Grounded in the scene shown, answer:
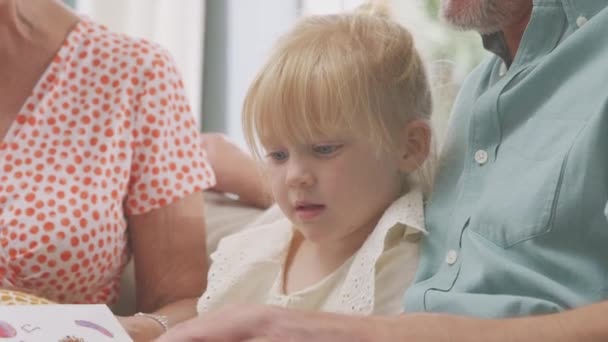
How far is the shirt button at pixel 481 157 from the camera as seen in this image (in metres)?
1.11

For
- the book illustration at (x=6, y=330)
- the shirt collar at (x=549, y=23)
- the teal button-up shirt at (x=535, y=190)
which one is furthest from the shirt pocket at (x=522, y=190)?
the book illustration at (x=6, y=330)

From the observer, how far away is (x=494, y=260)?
103 centimetres

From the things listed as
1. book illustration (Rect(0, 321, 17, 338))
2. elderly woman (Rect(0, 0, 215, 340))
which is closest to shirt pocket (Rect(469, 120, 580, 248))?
book illustration (Rect(0, 321, 17, 338))

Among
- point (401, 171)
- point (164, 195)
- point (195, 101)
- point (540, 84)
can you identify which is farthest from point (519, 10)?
point (195, 101)

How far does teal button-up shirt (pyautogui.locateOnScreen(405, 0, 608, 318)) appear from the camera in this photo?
37.7 inches

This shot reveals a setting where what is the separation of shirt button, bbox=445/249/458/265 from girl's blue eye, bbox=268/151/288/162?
0.29 metres

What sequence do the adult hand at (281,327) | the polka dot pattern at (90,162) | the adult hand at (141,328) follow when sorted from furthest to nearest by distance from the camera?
the polka dot pattern at (90,162)
the adult hand at (141,328)
the adult hand at (281,327)

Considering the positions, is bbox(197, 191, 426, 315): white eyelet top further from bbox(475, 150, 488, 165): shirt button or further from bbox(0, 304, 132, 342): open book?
bbox(0, 304, 132, 342): open book

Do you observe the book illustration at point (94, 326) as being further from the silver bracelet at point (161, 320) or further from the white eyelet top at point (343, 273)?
the silver bracelet at point (161, 320)

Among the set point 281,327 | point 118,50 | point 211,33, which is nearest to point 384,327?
point 281,327

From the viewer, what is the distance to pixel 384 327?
82 cm

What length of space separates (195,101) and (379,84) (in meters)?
2.75

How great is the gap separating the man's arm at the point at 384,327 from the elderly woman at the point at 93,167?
0.75 metres

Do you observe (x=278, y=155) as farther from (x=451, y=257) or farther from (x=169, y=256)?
(x=169, y=256)
